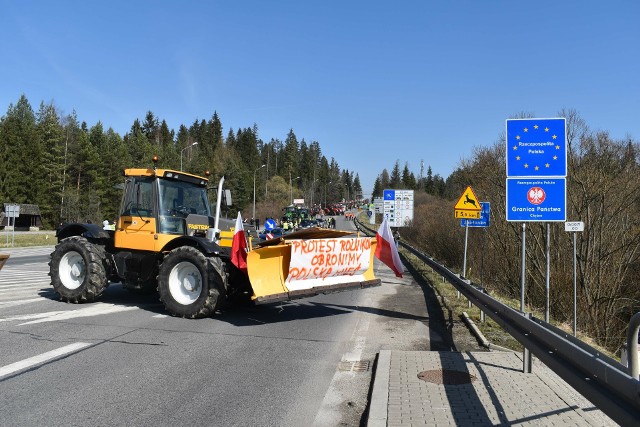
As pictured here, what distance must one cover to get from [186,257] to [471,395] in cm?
566

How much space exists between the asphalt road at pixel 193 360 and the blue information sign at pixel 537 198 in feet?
7.79

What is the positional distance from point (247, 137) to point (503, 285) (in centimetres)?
12001

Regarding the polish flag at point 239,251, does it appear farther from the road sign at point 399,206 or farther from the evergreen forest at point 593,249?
the road sign at point 399,206

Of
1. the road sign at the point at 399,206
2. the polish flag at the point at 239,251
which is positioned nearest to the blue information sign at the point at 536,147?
the polish flag at the point at 239,251

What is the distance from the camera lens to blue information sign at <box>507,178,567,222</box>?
24.2 feet

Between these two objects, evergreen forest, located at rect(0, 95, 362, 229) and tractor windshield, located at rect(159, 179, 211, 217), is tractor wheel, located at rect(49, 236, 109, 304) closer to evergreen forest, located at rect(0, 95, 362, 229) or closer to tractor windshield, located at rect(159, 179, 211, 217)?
tractor windshield, located at rect(159, 179, 211, 217)

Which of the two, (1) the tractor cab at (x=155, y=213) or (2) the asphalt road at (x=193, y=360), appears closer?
(2) the asphalt road at (x=193, y=360)

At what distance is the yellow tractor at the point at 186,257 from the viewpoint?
8.84 metres

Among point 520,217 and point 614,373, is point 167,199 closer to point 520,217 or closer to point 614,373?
point 520,217

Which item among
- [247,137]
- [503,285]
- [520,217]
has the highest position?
[247,137]

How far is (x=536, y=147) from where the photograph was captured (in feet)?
23.8

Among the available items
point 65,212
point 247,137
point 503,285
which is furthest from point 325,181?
point 503,285

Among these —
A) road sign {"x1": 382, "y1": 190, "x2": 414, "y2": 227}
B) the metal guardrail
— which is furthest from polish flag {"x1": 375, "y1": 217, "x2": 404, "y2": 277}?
road sign {"x1": 382, "y1": 190, "x2": 414, "y2": 227}

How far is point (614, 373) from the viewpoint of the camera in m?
3.15
